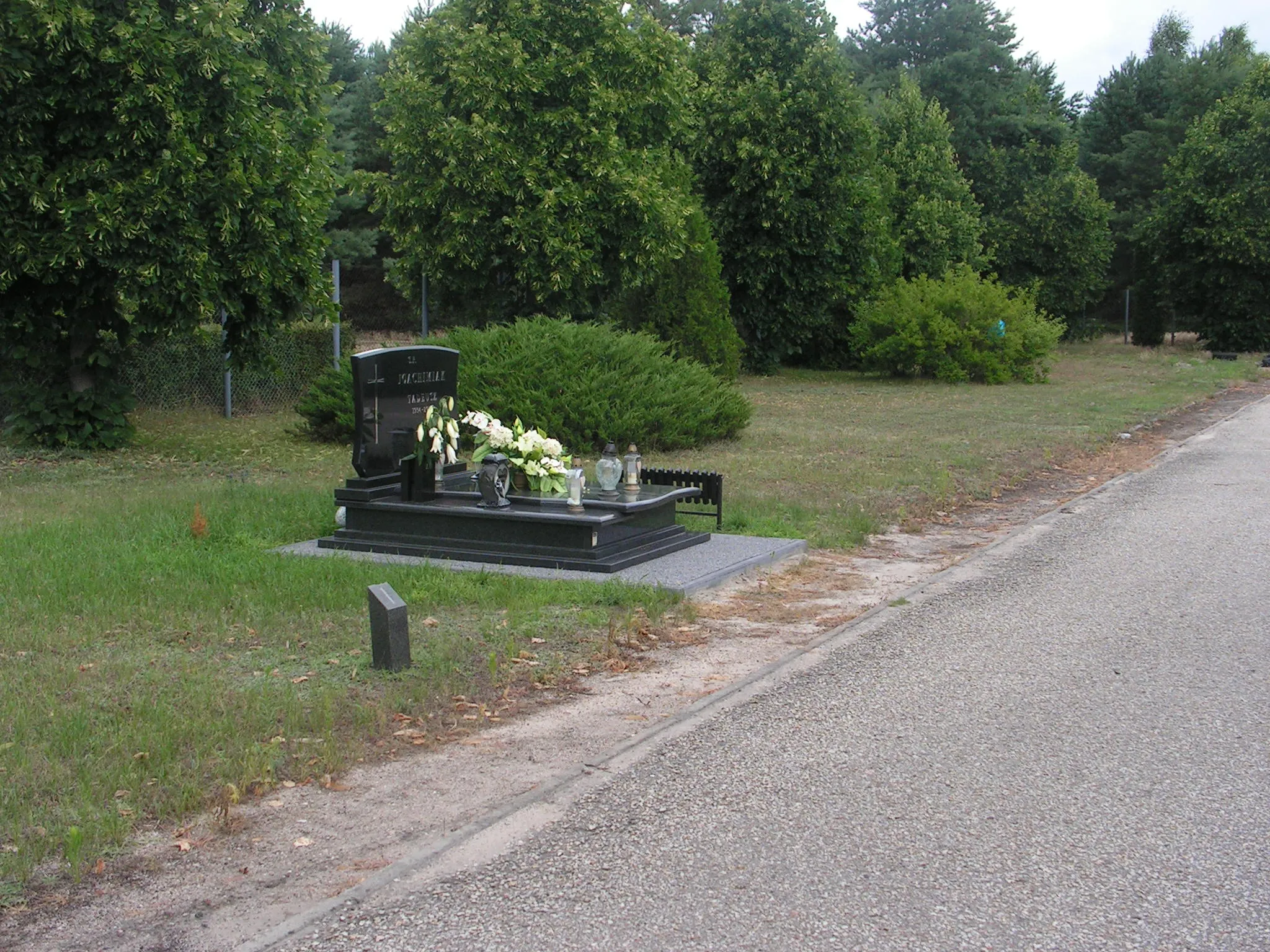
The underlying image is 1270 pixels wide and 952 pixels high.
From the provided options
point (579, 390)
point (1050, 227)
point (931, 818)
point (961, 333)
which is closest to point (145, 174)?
point (579, 390)

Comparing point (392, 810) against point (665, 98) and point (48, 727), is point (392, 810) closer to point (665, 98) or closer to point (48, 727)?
point (48, 727)

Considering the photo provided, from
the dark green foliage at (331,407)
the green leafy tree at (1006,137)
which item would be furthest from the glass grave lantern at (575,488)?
the green leafy tree at (1006,137)

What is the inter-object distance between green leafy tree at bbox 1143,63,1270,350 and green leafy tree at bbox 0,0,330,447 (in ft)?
111

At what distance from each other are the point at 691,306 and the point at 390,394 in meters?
15.9

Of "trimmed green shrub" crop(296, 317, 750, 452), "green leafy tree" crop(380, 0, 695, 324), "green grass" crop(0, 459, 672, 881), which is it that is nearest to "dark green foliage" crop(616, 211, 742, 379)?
"green leafy tree" crop(380, 0, 695, 324)

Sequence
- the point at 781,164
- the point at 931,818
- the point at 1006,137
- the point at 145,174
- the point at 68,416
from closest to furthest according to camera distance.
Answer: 1. the point at 931,818
2. the point at 145,174
3. the point at 68,416
4. the point at 781,164
5. the point at 1006,137

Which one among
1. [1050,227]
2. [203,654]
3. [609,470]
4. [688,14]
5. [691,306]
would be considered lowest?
[203,654]

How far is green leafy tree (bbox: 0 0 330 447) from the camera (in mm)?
12984

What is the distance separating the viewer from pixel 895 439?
1772 centimetres

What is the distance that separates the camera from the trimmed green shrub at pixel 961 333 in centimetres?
2956

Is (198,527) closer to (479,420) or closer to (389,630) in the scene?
(479,420)

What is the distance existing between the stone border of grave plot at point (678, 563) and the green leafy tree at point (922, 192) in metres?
28.7

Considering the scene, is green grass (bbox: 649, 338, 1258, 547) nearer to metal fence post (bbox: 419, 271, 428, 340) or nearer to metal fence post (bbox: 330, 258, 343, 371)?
metal fence post (bbox: 330, 258, 343, 371)

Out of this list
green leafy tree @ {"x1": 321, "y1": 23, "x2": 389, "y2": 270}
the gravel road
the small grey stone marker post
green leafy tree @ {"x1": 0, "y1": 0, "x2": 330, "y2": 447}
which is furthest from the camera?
green leafy tree @ {"x1": 321, "y1": 23, "x2": 389, "y2": 270}
